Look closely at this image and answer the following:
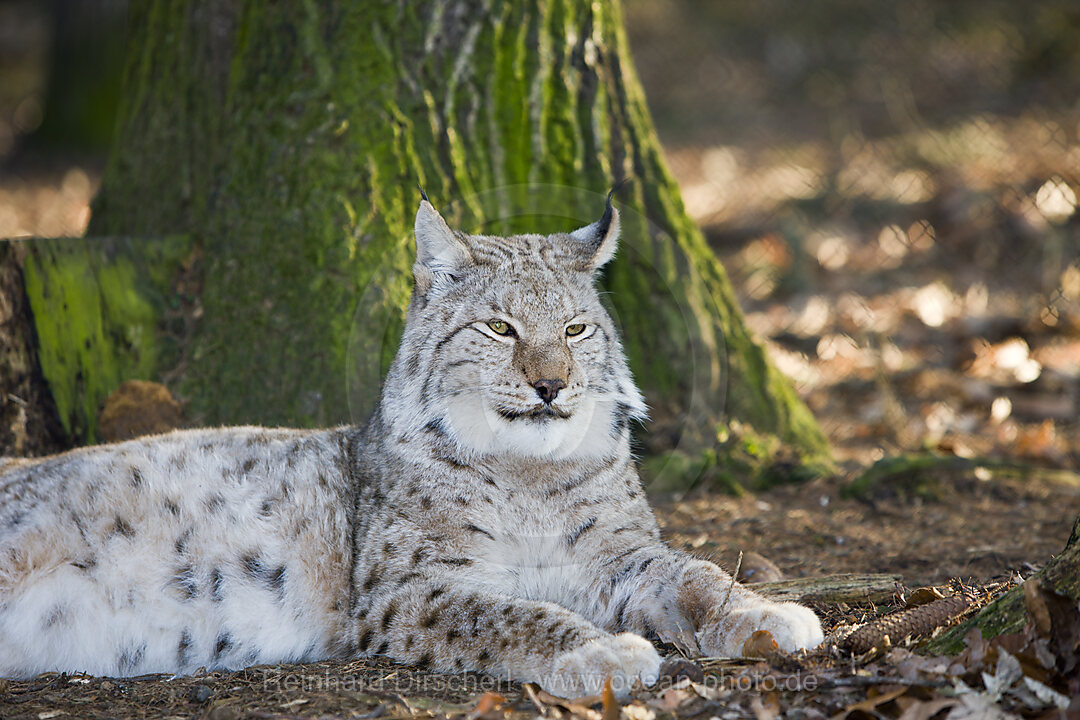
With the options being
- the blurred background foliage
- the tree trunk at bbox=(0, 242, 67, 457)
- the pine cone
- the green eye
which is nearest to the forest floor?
the blurred background foliage

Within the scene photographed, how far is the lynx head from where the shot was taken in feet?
12.1

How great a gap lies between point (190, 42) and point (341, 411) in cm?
235

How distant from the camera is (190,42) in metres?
5.66

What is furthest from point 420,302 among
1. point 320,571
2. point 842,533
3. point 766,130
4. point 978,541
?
point 766,130

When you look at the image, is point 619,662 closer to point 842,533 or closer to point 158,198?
point 842,533

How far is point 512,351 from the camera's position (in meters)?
3.76

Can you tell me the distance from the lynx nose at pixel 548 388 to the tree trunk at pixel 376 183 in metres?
1.53

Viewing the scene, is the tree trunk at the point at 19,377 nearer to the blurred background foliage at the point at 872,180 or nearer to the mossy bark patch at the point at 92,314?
the mossy bark patch at the point at 92,314

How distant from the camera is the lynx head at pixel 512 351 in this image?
3.69 m

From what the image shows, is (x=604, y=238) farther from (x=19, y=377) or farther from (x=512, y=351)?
Result: (x=19, y=377)

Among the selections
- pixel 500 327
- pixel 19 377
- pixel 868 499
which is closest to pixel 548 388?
pixel 500 327

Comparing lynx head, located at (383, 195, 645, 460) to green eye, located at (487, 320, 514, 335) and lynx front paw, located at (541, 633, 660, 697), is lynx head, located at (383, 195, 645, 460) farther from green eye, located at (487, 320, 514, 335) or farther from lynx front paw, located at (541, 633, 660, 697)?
lynx front paw, located at (541, 633, 660, 697)

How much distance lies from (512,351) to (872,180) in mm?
7490

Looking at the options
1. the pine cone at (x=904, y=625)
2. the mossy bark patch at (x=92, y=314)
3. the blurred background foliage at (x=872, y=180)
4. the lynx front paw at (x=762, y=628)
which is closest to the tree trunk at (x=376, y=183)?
the mossy bark patch at (x=92, y=314)
